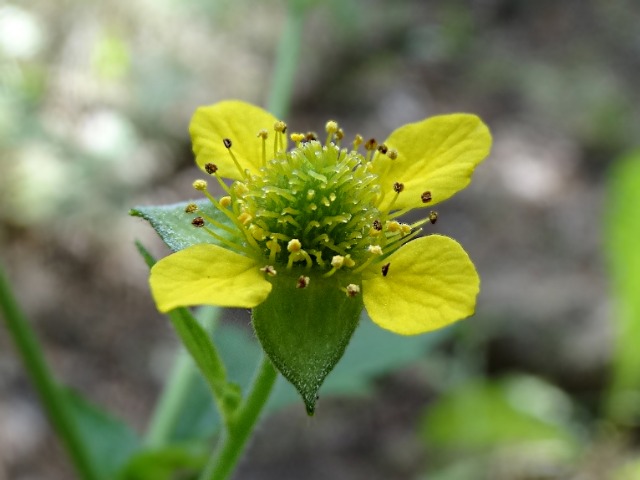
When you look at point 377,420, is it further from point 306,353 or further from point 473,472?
point 306,353

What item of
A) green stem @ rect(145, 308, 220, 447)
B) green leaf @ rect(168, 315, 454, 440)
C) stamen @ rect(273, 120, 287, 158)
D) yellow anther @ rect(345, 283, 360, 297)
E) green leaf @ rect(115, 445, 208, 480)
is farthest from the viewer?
green leaf @ rect(168, 315, 454, 440)

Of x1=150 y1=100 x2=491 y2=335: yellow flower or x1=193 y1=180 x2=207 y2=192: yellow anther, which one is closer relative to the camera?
x1=150 y1=100 x2=491 y2=335: yellow flower

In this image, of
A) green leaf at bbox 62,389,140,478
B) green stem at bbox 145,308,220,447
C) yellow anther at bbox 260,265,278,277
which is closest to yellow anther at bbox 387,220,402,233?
yellow anther at bbox 260,265,278,277

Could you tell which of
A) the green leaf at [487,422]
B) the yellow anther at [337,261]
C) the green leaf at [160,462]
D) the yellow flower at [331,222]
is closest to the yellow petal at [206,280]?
the yellow flower at [331,222]

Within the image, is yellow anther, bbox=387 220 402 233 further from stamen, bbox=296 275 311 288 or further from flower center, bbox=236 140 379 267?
stamen, bbox=296 275 311 288

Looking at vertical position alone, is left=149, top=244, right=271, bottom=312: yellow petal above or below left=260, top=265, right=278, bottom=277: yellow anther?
above

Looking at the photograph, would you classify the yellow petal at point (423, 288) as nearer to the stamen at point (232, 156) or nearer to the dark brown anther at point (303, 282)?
the dark brown anther at point (303, 282)

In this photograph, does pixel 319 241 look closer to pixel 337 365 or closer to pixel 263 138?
pixel 263 138

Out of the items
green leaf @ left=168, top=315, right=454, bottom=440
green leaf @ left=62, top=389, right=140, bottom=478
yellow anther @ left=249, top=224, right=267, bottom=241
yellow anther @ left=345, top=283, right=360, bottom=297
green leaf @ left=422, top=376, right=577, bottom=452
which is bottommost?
green leaf @ left=422, top=376, right=577, bottom=452

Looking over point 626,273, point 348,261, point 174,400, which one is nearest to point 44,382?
point 174,400
